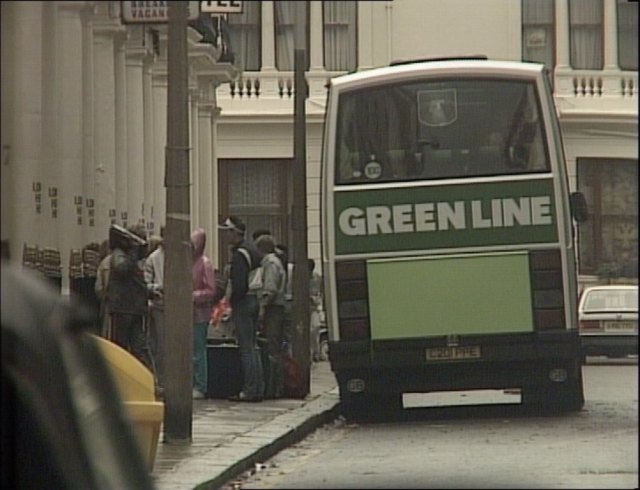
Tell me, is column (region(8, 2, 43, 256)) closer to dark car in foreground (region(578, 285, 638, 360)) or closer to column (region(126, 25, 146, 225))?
column (region(126, 25, 146, 225))

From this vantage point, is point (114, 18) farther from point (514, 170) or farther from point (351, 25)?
point (514, 170)

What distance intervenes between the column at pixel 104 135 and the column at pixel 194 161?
19 cm

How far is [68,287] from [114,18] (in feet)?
1.62

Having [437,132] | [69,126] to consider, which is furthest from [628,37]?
[69,126]

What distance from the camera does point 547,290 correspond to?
3643 millimetres

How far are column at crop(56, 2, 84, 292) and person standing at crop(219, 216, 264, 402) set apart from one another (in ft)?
1.08

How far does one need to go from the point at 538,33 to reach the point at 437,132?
33cm

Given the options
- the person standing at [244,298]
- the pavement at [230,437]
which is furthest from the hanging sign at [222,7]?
the pavement at [230,437]

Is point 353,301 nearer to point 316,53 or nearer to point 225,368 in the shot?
point 225,368

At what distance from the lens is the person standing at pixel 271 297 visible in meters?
3.00

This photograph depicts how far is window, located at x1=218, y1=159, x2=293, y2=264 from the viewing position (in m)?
3.10

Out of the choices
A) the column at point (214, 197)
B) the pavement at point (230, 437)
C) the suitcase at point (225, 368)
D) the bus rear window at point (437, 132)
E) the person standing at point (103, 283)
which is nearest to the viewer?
the bus rear window at point (437, 132)

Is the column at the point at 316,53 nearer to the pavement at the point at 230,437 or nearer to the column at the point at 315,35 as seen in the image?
the column at the point at 315,35

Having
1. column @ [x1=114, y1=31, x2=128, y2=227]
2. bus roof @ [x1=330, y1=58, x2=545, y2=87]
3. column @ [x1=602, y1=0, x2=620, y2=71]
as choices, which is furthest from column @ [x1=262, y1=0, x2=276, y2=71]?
column @ [x1=602, y1=0, x2=620, y2=71]
